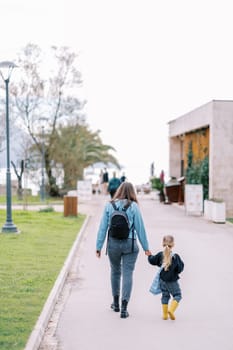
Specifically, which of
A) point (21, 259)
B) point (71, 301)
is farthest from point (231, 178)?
point (71, 301)

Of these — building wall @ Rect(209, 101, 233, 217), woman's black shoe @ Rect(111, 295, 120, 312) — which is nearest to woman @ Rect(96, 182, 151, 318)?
woman's black shoe @ Rect(111, 295, 120, 312)

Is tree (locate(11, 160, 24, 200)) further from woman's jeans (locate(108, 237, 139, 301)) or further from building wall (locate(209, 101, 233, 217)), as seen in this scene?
woman's jeans (locate(108, 237, 139, 301))

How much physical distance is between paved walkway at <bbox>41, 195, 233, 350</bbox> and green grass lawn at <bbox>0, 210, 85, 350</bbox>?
1.05 feet

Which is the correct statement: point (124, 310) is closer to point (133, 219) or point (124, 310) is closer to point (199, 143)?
point (133, 219)

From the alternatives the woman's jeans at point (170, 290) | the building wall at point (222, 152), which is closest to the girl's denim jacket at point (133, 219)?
the woman's jeans at point (170, 290)

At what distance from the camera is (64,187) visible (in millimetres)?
39875

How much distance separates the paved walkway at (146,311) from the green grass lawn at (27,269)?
32 centimetres

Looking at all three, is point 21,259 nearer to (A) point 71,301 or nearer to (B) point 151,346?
(A) point 71,301

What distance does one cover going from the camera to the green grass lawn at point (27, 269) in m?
7.21

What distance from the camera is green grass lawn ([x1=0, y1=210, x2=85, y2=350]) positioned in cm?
721

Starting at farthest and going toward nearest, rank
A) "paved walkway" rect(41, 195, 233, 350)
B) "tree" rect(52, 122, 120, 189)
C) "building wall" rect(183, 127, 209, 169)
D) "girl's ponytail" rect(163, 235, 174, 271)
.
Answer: "tree" rect(52, 122, 120, 189)
"building wall" rect(183, 127, 209, 169)
"girl's ponytail" rect(163, 235, 174, 271)
"paved walkway" rect(41, 195, 233, 350)

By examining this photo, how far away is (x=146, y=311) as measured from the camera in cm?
840

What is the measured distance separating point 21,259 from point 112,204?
474cm

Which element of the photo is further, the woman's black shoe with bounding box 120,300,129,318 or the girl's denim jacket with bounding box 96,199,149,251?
the girl's denim jacket with bounding box 96,199,149,251
